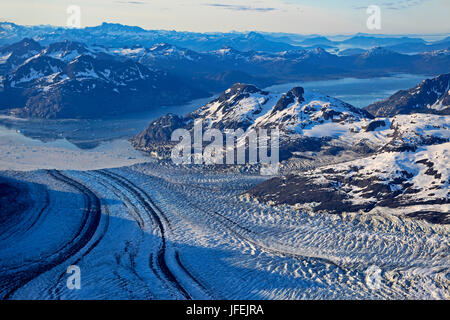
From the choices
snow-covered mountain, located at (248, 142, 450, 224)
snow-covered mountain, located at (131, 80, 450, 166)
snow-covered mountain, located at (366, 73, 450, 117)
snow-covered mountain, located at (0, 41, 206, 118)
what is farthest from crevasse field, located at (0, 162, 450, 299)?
snow-covered mountain, located at (0, 41, 206, 118)

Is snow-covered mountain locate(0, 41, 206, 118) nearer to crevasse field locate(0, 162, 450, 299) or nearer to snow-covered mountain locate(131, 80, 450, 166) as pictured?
snow-covered mountain locate(131, 80, 450, 166)

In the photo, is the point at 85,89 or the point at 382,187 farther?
the point at 85,89

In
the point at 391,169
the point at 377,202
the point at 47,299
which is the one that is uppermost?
the point at 391,169

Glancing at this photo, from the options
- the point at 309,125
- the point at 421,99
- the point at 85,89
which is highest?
the point at 85,89

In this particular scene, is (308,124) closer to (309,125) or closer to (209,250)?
(309,125)

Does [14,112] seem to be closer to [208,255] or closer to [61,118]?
[61,118]

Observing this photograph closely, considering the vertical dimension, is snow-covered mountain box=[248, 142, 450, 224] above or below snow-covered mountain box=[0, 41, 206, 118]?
below

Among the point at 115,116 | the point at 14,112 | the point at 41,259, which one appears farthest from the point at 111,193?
the point at 14,112

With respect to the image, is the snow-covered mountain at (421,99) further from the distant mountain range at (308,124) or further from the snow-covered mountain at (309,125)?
the snow-covered mountain at (309,125)

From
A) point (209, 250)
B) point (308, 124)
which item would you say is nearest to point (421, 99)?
point (308, 124)

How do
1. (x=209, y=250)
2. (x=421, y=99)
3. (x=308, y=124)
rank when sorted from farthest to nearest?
(x=421, y=99), (x=308, y=124), (x=209, y=250)

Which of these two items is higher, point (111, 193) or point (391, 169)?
point (391, 169)
